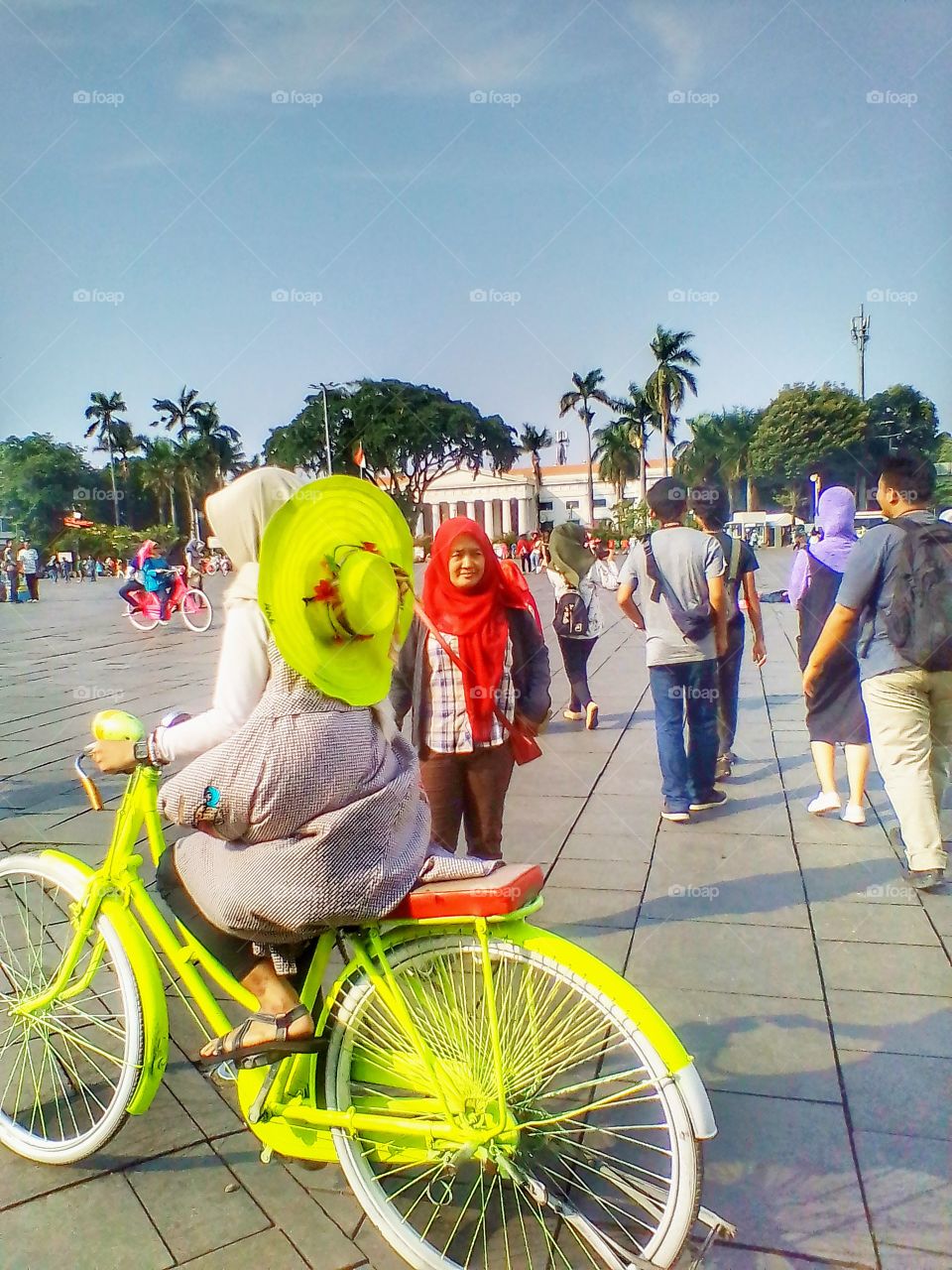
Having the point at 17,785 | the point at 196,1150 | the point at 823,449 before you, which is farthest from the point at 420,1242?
the point at 823,449

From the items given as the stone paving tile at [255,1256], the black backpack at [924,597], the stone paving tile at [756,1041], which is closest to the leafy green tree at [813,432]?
the black backpack at [924,597]

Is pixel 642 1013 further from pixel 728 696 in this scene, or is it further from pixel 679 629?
pixel 728 696

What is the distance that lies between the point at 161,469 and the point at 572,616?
16.9 ft

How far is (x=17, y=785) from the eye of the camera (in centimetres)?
596

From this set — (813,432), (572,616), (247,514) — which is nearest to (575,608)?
(572,616)

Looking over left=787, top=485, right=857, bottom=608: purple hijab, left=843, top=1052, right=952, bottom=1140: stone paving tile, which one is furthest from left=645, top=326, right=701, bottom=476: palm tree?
left=843, top=1052, right=952, bottom=1140: stone paving tile

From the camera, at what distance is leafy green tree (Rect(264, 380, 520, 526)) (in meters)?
2.45

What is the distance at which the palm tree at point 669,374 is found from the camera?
4.09 metres

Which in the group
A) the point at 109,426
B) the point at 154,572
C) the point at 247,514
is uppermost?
the point at 109,426

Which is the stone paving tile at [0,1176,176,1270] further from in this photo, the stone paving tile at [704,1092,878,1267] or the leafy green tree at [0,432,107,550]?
the leafy green tree at [0,432,107,550]

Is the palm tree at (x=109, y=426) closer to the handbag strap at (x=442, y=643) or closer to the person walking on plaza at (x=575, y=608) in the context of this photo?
the handbag strap at (x=442, y=643)

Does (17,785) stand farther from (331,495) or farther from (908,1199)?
(908,1199)

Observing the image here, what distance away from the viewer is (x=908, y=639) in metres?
3.88

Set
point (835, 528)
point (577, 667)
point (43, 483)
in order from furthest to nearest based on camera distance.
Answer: point (577, 667) → point (835, 528) → point (43, 483)
